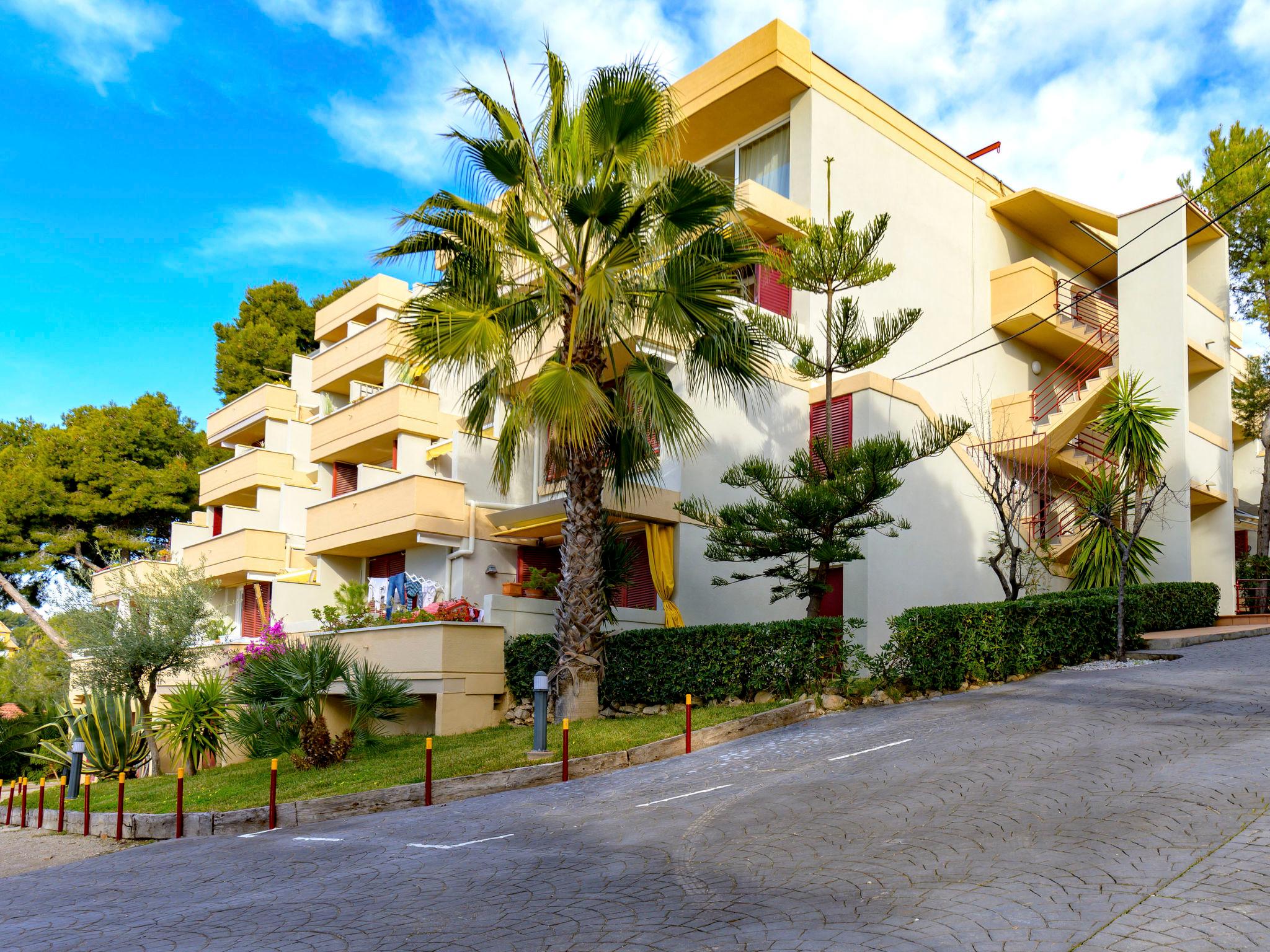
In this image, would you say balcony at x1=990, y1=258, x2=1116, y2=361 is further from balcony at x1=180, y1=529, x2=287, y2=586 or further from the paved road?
balcony at x1=180, y1=529, x2=287, y2=586

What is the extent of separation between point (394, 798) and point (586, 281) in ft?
25.4

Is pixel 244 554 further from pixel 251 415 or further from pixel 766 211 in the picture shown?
pixel 766 211

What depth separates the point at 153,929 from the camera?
7.46m

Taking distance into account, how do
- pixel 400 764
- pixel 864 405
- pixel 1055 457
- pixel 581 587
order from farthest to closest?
pixel 1055 457
pixel 864 405
pixel 581 587
pixel 400 764

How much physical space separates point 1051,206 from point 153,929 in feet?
92.3

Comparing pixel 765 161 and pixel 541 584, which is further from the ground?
pixel 765 161

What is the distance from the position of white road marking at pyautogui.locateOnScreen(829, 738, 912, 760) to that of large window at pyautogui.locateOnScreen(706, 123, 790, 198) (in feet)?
51.5

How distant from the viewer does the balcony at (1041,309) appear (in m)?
28.1

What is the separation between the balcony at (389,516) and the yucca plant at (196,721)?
17.2ft

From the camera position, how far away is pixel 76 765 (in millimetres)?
18109

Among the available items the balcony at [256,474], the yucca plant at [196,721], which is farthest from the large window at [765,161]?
the yucca plant at [196,721]

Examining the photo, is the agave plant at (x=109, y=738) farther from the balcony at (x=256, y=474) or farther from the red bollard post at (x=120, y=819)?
the balcony at (x=256, y=474)

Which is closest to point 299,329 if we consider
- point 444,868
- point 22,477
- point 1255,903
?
point 22,477

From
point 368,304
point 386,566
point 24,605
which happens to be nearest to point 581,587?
point 386,566
